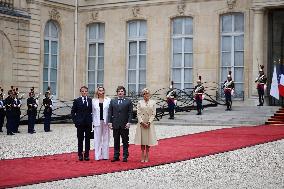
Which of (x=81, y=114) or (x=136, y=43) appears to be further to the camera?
(x=136, y=43)

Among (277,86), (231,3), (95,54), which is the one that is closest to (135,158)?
(277,86)

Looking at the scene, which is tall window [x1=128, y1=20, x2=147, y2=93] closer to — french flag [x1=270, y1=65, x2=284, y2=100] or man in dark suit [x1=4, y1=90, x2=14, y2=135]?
french flag [x1=270, y1=65, x2=284, y2=100]

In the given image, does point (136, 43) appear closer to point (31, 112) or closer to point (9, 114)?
point (31, 112)

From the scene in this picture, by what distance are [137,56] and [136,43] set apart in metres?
0.70

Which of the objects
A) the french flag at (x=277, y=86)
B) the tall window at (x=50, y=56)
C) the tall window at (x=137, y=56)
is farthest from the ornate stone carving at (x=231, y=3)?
the tall window at (x=50, y=56)

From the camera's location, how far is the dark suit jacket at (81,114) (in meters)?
11.8

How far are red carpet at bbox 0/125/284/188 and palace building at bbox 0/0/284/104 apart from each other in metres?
8.81

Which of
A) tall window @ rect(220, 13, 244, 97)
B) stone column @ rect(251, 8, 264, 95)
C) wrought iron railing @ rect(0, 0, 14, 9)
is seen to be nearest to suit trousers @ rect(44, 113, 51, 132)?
wrought iron railing @ rect(0, 0, 14, 9)

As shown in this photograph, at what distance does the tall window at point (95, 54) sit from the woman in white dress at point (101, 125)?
59.8ft

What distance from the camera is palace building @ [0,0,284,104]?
25.8 meters

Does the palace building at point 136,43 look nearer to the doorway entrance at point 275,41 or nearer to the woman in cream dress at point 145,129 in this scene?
the doorway entrance at point 275,41

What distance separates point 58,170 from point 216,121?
39.3 ft

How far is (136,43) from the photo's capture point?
2914 cm

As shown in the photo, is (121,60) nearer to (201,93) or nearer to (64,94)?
(64,94)
